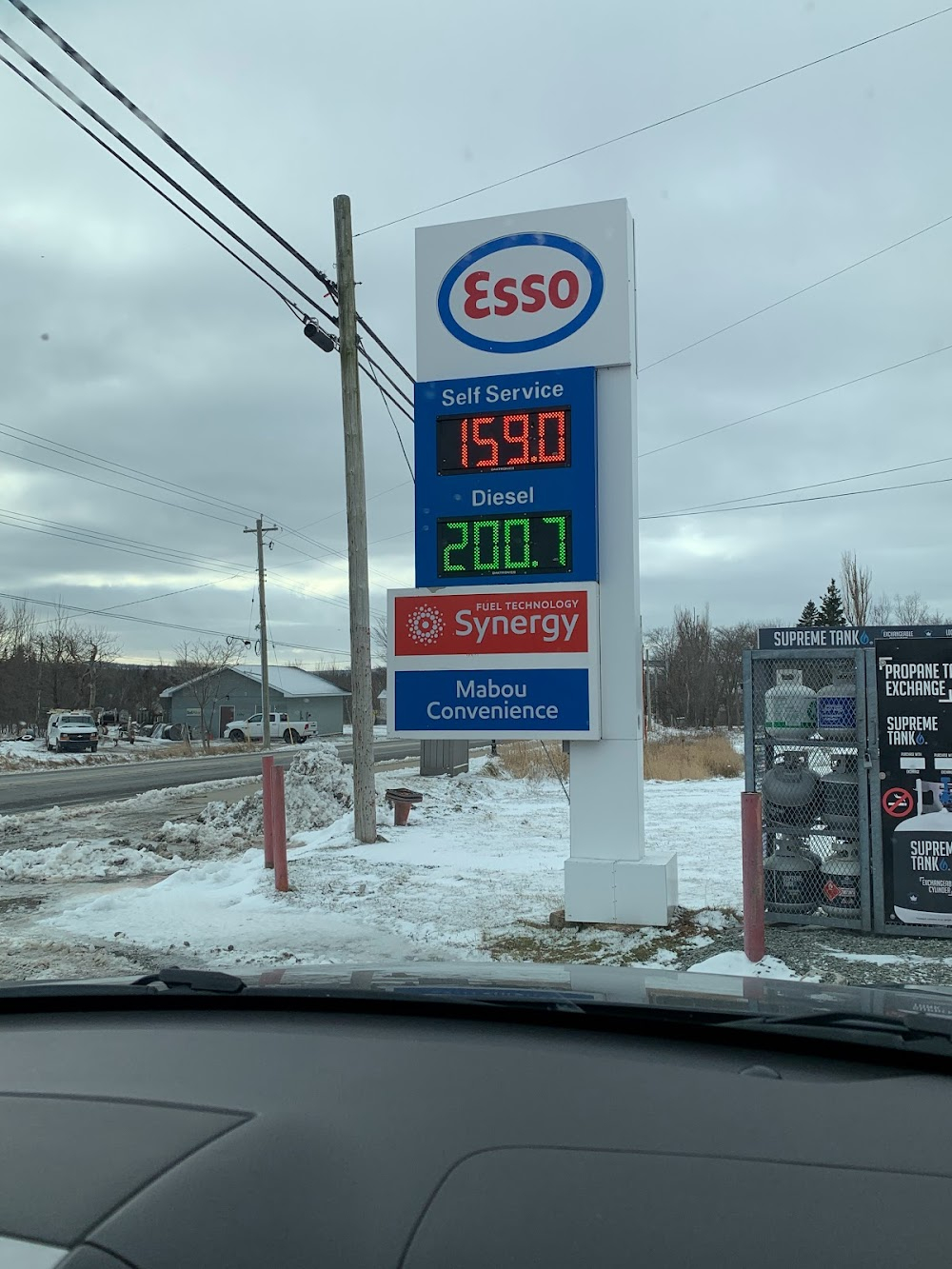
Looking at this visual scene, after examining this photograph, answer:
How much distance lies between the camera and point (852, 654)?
7.85 meters

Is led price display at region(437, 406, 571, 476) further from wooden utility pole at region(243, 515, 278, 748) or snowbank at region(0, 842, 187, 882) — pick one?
wooden utility pole at region(243, 515, 278, 748)

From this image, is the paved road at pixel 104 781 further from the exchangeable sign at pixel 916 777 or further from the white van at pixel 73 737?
the exchangeable sign at pixel 916 777

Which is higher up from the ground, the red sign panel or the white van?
the red sign panel

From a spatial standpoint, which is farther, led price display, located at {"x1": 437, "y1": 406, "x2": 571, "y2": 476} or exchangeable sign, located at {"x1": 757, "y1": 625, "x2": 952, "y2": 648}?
led price display, located at {"x1": 437, "y1": 406, "x2": 571, "y2": 476}

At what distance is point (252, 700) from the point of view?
82.9 metres

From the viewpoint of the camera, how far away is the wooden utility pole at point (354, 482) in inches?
494

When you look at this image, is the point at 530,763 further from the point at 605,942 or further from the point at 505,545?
the point at 605,942

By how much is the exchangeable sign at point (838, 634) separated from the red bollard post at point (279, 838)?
4484 mm

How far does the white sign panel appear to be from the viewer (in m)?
8.32

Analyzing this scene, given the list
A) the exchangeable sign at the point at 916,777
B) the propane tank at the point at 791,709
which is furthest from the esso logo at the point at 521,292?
the exchangeable sign at the point at 916,777

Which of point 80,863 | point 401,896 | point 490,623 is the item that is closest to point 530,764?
point 80,863

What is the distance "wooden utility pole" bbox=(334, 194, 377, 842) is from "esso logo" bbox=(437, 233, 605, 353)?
404 cm

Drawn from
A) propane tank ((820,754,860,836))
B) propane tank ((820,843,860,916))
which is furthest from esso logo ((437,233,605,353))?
propane tank ((820,843,860,916))

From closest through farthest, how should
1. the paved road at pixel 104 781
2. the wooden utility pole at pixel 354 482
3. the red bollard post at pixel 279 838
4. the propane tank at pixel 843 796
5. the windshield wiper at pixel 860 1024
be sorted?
the windshield wiper at pixel 860 1024, the propane tank at pixel 843 796, the red bollard post at pixel 279 838, the wooden utility pole at pixel 354 482, the paved road at pixel 104 781
